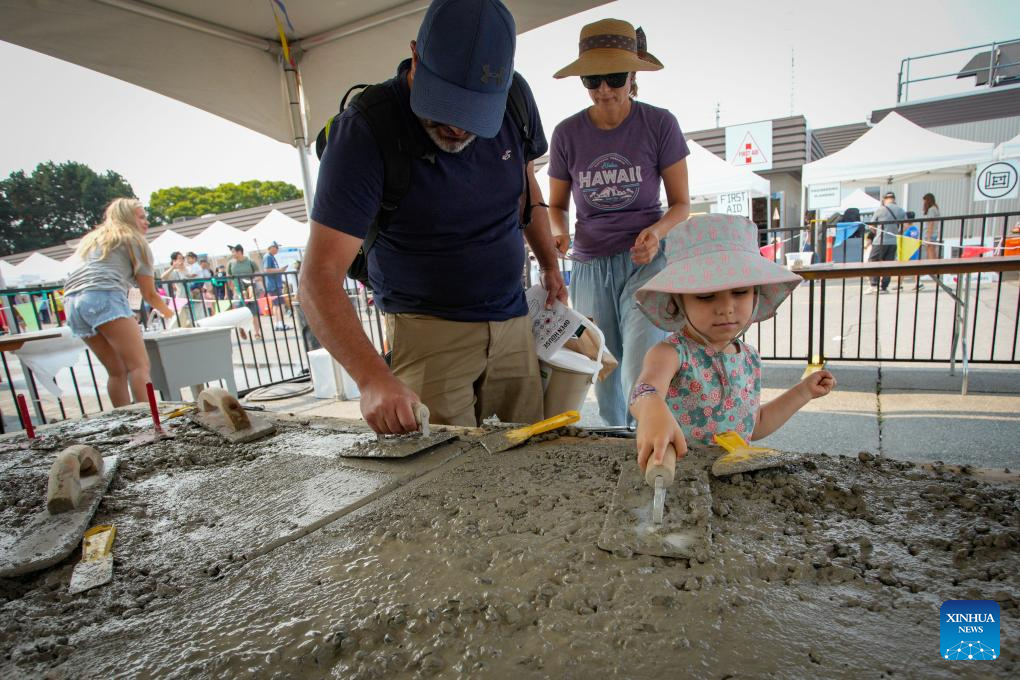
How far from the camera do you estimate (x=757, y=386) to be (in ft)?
5.76

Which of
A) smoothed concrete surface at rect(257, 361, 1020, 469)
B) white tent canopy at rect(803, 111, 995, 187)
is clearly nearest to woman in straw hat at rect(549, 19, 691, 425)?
smoothed concrete surface at rect(257, 361, 1020, 469)

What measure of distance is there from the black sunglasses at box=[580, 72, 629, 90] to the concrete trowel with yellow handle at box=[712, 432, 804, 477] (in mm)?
1870

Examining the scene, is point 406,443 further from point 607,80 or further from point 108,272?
point 108,272

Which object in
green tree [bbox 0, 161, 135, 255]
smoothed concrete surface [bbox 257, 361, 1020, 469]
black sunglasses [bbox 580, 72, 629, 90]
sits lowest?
smoothed concrete surface [bbox 257, 361, 1020, 469]

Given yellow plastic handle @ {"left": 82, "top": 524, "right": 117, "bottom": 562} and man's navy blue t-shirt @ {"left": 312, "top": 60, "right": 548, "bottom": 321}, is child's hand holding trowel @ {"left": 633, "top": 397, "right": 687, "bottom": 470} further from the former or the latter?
yellow plastic handle @ {"left": 82, "top": 524, "right": 117, "bottom": 562}

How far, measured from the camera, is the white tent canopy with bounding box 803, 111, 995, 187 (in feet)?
34.9

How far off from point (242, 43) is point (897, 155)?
12263 mm

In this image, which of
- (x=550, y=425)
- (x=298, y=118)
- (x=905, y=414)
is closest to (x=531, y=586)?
(x=550, y=425)

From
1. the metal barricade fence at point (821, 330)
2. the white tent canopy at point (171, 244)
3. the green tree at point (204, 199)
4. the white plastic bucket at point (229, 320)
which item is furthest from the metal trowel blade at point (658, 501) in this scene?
the green tree at point (204, 199)

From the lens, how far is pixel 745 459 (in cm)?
108

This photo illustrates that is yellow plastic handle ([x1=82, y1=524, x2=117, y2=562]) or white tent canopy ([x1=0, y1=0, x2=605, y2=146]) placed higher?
white tent canopy ([x1=0, y1=0, x2=605, y2=146])

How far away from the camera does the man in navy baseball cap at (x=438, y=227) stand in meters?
1.45

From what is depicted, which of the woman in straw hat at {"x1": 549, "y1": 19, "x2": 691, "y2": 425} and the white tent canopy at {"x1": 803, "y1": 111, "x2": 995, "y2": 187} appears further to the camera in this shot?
the white tent canopy at {"x1": 803, "y1": 111, "x2": 995, "y2": 187}

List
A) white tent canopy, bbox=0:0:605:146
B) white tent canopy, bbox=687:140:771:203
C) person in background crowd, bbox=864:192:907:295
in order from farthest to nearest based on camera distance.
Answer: white tent canopy, bbox=687:140:771:203, person in background crowd, bbox=864:192:907:295, white tent canopy, bbox=0:0:605:146
